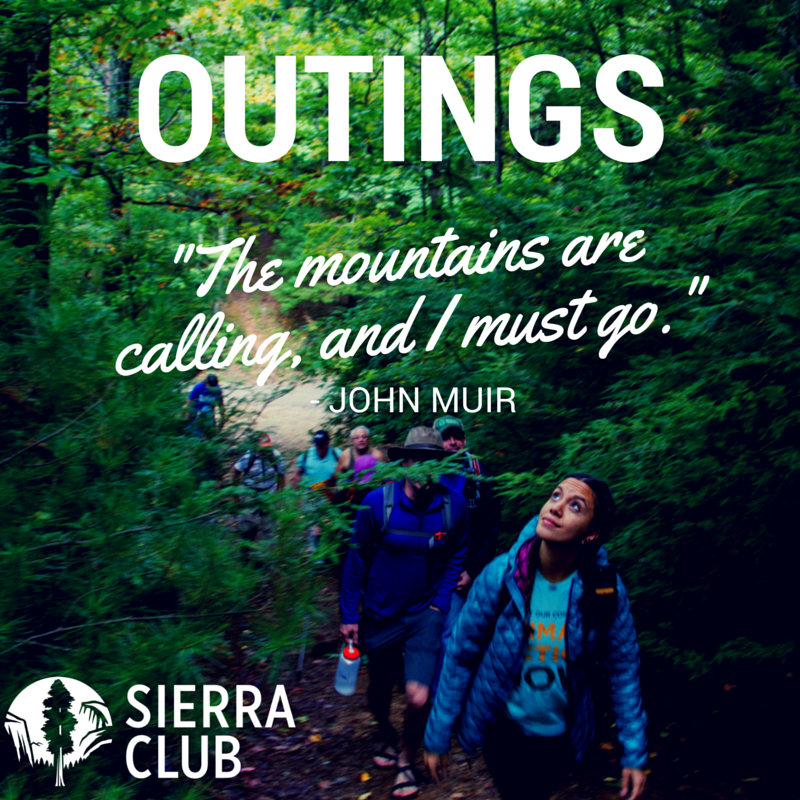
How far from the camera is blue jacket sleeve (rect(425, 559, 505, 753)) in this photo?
10.2 feet

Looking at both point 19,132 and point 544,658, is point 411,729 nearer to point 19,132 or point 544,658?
point 544,658

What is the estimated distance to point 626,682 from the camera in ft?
9.95

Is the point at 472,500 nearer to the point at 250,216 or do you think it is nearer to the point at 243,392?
the point at 243,392

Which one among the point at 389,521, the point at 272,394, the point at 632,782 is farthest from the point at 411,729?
the point at 272,394

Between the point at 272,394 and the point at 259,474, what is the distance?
0.59 meters

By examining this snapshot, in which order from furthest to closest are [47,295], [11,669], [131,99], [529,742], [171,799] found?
[131,99] → [47,295] → [171,799] → [11,669] → [529,742]

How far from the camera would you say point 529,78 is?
7.76 m

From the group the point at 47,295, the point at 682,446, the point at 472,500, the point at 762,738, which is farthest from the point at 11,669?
the point at 762,738

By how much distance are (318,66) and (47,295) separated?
6221mm

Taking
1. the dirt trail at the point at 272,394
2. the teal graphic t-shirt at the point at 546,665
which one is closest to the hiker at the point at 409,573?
the dirt trail at the point at 272,394

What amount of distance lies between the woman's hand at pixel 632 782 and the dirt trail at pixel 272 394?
2726 millimetres

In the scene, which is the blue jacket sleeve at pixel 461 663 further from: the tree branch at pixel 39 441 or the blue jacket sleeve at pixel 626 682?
the tree branch at pixel 39 441

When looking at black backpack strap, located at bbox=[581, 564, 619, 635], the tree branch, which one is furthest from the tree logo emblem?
black backpack strap, located at bbox=[581, 564, 619, 635]

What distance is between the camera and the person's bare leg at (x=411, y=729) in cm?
452
